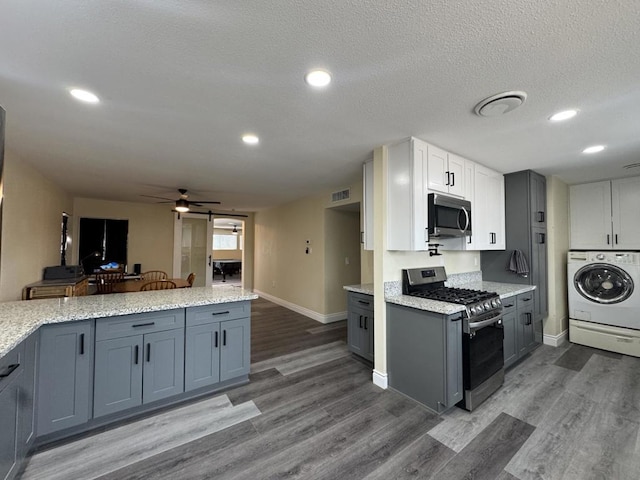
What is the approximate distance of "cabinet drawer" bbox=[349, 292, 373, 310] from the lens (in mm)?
3103

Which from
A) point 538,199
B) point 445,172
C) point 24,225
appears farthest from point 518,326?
point 24,225


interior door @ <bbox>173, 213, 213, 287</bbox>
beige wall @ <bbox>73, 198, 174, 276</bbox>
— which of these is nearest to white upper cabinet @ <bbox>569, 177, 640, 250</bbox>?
interior door @ <bbox>173, 213, 213, 287</bbox>

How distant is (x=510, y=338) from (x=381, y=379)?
1608 mm

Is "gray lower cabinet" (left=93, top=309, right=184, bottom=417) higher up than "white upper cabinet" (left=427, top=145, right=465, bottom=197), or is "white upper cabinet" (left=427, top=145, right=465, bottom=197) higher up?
"white upper cabinet" (left=427, top=145, right=465, bottom=197)

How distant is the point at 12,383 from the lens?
4.73 ft

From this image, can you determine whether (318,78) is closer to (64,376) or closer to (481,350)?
(481,350)

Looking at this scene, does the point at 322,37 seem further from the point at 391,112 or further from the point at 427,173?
the point at 427,173

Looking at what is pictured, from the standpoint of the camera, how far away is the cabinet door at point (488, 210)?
10.7ft

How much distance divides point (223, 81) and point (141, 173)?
2.77 m

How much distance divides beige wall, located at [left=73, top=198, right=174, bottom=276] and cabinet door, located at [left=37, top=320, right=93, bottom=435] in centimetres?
476

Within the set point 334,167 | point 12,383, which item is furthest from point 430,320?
point 12,383

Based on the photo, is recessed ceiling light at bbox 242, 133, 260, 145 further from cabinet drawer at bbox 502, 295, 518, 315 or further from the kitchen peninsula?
cabinet drawer at bbox 502, 295, 518, 315

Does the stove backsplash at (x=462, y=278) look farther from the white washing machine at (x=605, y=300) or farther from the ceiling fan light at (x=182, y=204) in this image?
the ceiling fan light at (x=182, y=204)

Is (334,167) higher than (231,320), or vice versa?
(334,167)
